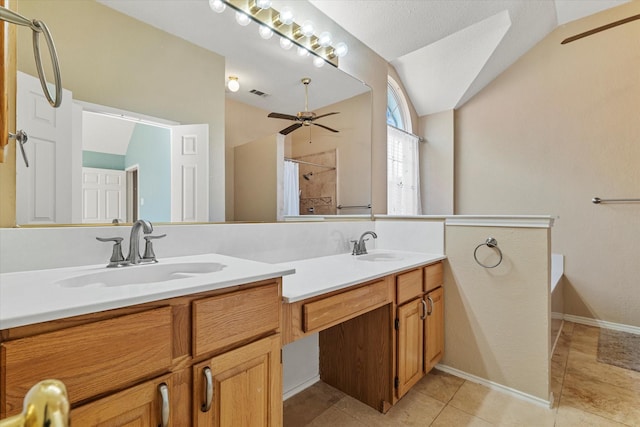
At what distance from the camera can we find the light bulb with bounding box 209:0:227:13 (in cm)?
141

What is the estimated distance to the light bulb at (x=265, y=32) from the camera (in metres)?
1.63

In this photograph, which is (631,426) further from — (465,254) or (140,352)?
(140,352)

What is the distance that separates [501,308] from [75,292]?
1.97 meters

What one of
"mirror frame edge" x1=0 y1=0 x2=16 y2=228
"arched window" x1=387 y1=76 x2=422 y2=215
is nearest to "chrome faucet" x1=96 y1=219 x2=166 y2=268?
"mirror frame edge" x1=0 y1=0 x2=16 y2=228

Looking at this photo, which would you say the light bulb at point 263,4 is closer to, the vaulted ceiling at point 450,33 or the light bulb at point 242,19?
the light bulb at point 242,19

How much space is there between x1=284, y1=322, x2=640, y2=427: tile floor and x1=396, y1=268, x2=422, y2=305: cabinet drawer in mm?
591

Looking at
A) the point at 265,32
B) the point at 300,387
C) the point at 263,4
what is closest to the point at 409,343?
the point at 300,387

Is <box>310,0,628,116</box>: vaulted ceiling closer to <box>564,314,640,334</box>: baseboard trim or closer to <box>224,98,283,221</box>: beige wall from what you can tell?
<box>224,98,283,221</box>: beige wall

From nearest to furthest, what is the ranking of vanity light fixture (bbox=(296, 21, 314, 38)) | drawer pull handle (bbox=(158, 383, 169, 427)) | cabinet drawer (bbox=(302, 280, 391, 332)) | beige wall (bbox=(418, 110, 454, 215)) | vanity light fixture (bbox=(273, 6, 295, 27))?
drawer pull handle (bbox=(158, 383, 169, 427)) < cabinet drawer (bbox=(302, 280, 391, 332)) < vanity light fixture (bbox=(273, 6, 295, 27)) < vanity light fixture (bbox=(296, 21, 314, 38)) < beige wall (bbox=(418, 110, 454, 215))

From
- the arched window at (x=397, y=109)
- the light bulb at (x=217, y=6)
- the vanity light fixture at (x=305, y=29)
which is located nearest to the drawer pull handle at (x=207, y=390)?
the light bulb at (x=217, y=6)

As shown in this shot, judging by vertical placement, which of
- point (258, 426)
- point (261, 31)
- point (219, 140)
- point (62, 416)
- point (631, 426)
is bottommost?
point (631, 426)

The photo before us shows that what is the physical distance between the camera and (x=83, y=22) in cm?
108

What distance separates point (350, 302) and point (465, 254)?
978mm

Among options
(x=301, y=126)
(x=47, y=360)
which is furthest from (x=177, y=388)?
(x=301, y=126)
